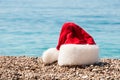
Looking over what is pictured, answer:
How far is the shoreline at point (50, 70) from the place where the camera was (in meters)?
4.55

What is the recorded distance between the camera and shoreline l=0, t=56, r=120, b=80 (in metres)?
4.55

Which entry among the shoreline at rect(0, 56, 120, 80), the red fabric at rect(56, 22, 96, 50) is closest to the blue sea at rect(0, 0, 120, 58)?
the shoreline at rect(0, 56, 120, 80)

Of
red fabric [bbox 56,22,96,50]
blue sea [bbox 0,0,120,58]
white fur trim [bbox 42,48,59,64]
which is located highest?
red fabric [bbox 56,22,96,50]

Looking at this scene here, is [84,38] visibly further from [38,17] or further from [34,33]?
[38,17]

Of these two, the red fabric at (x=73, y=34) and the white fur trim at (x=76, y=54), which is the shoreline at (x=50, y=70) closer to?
the white fur trim at (x=76, y=54)

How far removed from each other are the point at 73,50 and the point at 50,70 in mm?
400

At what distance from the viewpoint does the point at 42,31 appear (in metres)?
12.2

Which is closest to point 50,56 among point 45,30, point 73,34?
point 73,34

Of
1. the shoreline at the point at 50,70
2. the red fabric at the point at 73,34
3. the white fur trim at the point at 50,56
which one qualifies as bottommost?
the shoreline at the point at 50,70

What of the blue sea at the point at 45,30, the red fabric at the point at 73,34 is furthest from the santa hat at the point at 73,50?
the blue sea at the point at 45,30

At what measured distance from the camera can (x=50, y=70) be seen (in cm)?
516

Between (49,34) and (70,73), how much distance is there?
6828 millimetres

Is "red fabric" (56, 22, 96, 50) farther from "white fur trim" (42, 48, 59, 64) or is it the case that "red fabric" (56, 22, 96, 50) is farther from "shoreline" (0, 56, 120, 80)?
"shoreline" (0, 56, 120, 80)

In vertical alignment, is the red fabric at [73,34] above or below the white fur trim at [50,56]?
above
